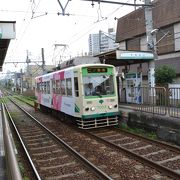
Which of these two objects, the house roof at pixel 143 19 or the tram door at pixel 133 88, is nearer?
the tram door at pixel 133 88

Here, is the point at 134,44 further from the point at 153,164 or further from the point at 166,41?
the point at 153,164

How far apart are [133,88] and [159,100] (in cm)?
362

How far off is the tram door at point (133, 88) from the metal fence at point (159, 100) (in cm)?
7

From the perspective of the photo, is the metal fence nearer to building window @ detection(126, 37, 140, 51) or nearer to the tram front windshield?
the tram front windshield

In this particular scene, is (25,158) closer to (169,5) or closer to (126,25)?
(169,5)

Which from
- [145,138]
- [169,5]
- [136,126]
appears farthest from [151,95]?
[169,5]

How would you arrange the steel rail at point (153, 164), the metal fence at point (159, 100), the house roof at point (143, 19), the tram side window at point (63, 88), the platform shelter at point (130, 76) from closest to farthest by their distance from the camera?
the steel rail at point (153, 164) → the metal fence at point (159, 100) → the tram side window at point (63, 88) → the platform shelter at point (130, 76) → the house roof at point (143, 19)

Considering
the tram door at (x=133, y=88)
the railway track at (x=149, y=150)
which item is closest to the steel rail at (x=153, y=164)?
the railway track at (x=149, y=150)

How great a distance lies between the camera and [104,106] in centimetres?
1572

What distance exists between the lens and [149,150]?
11.2 metres

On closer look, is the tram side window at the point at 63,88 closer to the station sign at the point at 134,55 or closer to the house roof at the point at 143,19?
the station sign at the point at 134,55

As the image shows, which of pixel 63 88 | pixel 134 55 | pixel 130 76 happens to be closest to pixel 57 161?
pixel 63 88

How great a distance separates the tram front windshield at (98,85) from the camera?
15602 mm

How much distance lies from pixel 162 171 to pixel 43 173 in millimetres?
3057
